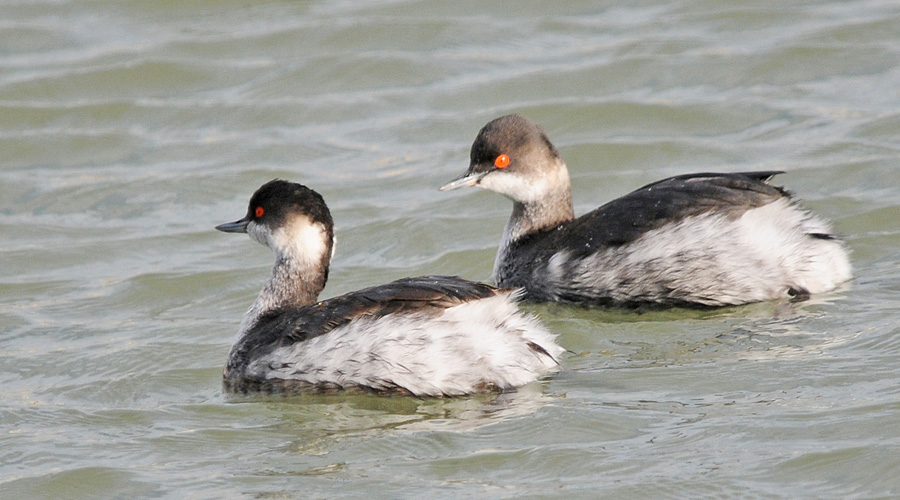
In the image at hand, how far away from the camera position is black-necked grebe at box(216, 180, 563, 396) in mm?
5746

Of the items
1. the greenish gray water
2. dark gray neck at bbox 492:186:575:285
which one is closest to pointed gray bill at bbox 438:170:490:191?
dark gray neck at bbox 492:186:575:285

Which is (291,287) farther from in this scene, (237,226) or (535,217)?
(535,217)

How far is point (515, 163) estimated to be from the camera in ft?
25.8

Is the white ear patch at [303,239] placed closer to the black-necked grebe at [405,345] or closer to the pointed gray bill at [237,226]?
the pointed gray bill at [237,226]

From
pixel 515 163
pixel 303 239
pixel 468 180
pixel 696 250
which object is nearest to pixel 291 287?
pixel 303 239

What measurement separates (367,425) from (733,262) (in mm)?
2265

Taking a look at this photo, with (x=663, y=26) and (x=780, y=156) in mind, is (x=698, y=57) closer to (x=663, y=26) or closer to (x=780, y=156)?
(x=663, y=26)

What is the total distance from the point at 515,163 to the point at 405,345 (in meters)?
2.35

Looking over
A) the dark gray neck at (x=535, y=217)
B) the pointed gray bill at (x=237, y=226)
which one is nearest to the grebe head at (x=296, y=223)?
the pointed gray bill at (x=237, y=226)

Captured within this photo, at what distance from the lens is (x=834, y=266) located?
7.01 m

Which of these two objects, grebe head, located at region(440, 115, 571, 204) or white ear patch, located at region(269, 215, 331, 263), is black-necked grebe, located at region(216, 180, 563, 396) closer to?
white ear patch, located at region(269, 215, 331, 263)

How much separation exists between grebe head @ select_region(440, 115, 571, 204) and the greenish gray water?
1.99ft

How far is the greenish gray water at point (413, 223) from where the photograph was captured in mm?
5184

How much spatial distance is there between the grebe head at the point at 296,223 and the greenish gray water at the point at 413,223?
72 cm
